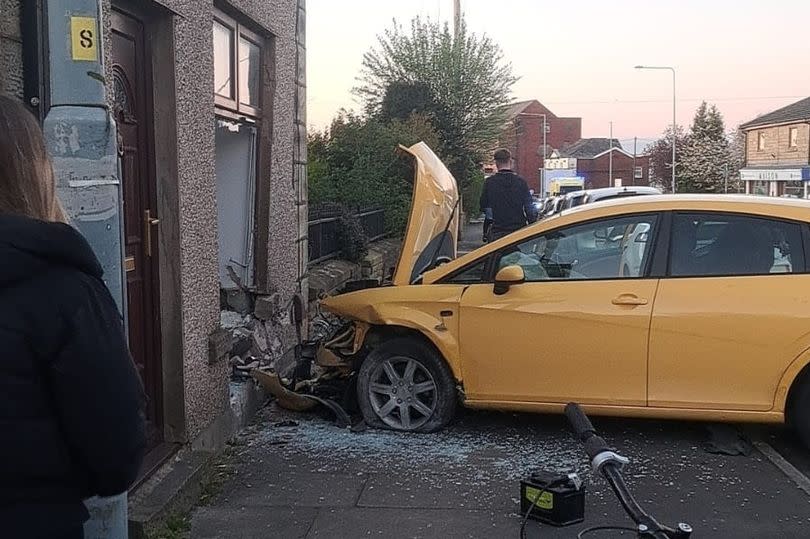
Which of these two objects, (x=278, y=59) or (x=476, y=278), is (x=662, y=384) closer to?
(x=476, y=278)

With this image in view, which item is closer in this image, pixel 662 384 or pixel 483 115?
pixel 662 384

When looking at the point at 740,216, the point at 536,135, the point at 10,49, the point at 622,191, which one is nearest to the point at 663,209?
the point at 740,216

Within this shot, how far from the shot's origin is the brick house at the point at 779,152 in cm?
5425

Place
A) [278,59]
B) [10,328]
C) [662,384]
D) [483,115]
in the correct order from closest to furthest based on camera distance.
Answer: [10,328]
[662,384]
[278,59]
[483,115]

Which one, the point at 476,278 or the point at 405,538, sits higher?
the point at 476,278

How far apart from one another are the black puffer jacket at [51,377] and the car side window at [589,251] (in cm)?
492

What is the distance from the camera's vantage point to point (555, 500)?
5094 mm

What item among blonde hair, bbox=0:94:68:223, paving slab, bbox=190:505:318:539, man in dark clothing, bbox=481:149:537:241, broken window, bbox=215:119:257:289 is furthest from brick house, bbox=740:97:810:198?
blonde hair, bbox=0:94:68:223

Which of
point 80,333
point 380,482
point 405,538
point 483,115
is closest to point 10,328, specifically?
point 80,333

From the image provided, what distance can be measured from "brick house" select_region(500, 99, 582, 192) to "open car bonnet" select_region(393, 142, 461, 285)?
89.9 m

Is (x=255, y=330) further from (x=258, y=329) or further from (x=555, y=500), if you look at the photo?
(x=555, y=500)

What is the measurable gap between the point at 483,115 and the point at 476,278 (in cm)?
2615

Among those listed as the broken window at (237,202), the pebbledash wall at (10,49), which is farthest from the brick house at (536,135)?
the pebbledash wall at (10,49)

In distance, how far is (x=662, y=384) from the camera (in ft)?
21.0
